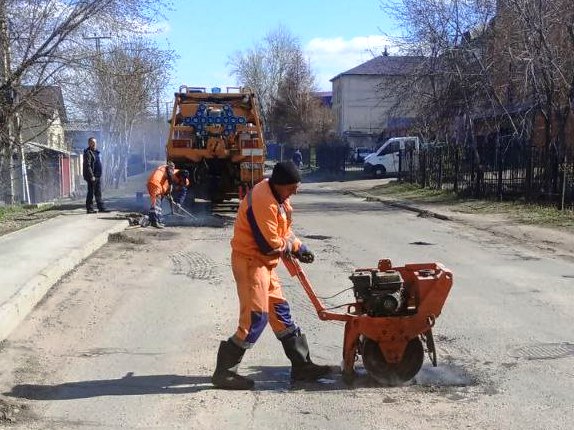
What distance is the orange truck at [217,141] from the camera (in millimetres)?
17531

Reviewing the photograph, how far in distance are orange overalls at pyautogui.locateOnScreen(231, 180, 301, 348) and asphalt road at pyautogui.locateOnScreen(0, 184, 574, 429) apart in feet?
1.72

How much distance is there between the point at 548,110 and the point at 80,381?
17.7 meters

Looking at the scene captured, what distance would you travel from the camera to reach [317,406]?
490cm

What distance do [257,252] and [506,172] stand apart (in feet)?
60.2

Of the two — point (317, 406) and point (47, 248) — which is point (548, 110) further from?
point (317, 406)

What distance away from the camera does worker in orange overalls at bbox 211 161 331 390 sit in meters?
5.16

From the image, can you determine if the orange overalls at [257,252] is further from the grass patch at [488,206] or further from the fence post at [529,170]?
the fence post at [529,170]

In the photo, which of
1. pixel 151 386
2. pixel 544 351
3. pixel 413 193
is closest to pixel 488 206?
pixel 413 193

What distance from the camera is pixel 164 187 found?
15.8 metres

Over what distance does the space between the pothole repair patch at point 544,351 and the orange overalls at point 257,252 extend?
2178mm

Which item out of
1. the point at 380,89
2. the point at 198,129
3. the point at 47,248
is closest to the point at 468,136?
the point at 380,89

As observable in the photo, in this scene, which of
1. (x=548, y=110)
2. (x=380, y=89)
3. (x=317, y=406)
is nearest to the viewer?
(x=317, y=406)

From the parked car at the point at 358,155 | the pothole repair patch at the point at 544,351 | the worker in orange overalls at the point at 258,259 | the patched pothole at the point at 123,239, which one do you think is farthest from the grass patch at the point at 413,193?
the parked car at the point at 358,155

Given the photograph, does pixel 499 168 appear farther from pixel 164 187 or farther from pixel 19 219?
pixel 19 219
